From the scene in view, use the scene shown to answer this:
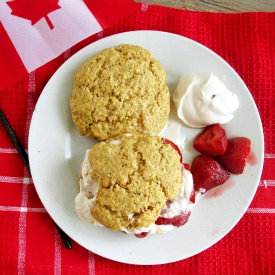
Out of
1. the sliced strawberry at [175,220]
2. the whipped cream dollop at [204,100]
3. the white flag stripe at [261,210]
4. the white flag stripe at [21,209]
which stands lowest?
the white flag stripe at [21,209]

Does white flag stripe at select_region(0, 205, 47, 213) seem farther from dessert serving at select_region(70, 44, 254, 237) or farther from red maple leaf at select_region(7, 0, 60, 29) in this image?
red maple leaf at select_region(7, 0, 60, 29)

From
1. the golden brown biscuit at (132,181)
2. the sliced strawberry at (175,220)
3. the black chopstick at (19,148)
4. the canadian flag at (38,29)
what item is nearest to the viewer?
the golden brown biscuit at (132,181)

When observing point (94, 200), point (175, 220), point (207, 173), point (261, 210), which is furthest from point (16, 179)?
point (261, 210)

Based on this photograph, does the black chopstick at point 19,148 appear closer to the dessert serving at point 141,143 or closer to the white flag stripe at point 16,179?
the white flag stripe at point 16,179

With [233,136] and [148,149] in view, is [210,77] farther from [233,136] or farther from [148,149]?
[148,149]

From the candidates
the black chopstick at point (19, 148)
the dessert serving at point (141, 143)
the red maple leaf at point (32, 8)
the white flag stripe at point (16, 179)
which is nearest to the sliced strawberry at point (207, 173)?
the dessert serving at point (141, 143)

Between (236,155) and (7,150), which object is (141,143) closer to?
(236,155)

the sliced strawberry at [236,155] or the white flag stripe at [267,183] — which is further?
the white flag stripe at [267,183]
